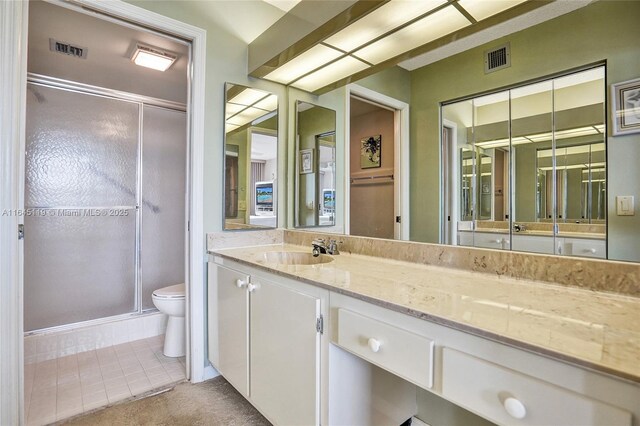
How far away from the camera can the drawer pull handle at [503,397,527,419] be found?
706mm

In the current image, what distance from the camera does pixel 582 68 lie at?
1.05 meters

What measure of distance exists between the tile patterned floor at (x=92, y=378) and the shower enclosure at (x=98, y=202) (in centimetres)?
42

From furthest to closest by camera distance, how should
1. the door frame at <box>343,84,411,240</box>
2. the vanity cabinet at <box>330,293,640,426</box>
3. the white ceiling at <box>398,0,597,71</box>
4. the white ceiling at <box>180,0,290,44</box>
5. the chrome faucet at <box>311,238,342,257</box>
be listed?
the white ceiling at <box>180,0,290,44</box>
the chrome faucet at <box>311,238,342,257</box>
the door frame at <box>343,84,411,240</box>
the white ceiling at <box>398,0,597,71</box>
the vanity cabinet at <box>330,293,640,426</box>

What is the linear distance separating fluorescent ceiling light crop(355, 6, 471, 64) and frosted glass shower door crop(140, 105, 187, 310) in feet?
6.54

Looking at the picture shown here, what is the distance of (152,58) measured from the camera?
8.66ft

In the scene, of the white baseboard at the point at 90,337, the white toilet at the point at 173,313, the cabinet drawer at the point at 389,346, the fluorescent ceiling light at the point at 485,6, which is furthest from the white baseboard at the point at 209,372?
the fluorescent ceiling light at the point at 485,6

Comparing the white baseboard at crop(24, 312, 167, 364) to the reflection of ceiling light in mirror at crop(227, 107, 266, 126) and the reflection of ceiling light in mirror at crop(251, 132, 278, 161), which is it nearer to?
the reflection of ceiling light in mirror at crop(251, 132, 278, 161)

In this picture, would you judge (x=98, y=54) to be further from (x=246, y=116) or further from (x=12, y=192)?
(x=12, y=192)

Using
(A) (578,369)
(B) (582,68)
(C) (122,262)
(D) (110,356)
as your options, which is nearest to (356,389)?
(A) (578,369)

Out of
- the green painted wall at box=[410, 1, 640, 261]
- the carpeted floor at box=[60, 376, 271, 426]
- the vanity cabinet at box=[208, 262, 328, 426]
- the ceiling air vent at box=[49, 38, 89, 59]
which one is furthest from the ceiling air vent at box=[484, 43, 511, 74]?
the ceiling air vent at box=[49, 38, 89, 59]

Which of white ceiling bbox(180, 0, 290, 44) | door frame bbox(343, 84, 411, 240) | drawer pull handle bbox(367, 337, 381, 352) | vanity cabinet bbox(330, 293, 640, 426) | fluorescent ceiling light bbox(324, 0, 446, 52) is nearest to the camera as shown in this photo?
vanity cabinet bbox(330, 293, 640, 426)

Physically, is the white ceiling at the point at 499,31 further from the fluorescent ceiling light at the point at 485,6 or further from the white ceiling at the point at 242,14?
the white ceiling at the point at 242,14

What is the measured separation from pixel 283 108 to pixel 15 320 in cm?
192

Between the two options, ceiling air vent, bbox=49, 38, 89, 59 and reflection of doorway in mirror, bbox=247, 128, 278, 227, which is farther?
ceiling air vent, bbox=49, 38, 89, 59
